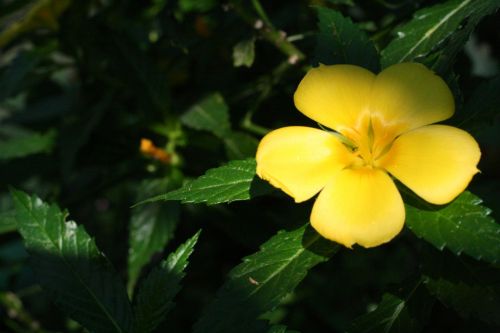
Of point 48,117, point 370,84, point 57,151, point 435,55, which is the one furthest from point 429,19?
point 48,117

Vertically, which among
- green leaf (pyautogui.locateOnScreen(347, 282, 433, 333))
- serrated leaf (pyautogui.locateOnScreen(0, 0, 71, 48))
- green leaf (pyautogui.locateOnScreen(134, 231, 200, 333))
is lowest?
green leaf (pyautogui.locateOnScreen(347, 282, 433, 333))

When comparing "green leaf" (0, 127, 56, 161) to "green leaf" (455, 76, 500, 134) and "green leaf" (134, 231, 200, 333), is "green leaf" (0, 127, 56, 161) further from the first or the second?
"green leaf" (455, 76, 500, 134)

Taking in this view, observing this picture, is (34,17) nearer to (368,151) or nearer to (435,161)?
(368,151)

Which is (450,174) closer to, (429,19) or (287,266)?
(287,266)

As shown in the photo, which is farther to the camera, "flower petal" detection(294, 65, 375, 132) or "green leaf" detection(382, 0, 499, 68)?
"green leaf" detection(382, 0, 499, 68)

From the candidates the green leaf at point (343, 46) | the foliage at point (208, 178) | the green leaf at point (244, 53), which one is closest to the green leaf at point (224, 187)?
the foliage at point (208, 178)

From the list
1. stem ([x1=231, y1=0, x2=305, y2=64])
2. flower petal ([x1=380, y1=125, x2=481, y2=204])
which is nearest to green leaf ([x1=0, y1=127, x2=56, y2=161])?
stem ([x1=231, y1=0, x2=305, y2=64])
